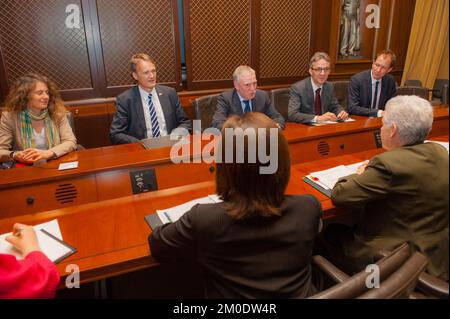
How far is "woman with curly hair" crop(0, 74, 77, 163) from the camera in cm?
227

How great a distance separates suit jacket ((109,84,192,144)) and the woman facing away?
71.7 inches

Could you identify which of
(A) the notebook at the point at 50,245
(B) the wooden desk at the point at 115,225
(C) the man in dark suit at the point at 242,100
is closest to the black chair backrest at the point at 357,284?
(B) the wooden desk at the point at 115,225

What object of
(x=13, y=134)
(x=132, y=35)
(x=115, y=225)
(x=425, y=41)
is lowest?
(x=115, y=225)

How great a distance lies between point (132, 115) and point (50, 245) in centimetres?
170

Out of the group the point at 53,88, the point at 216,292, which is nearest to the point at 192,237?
the point at 216,292

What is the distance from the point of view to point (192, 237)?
1007mm

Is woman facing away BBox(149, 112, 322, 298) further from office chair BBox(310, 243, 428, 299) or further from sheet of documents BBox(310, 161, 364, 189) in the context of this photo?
sheet of documents BBox(310, 161, 364, 189)

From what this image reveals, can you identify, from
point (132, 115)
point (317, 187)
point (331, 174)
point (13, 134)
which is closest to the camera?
point (317, 187)

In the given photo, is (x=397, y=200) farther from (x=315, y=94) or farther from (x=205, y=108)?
(x=315, y=94)

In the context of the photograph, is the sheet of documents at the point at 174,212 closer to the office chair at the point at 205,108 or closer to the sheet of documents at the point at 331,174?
the sheet of documents at the point at 331,174

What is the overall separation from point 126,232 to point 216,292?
479 millimetres

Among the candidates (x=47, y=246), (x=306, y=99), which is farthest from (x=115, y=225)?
(x=306, y=99)

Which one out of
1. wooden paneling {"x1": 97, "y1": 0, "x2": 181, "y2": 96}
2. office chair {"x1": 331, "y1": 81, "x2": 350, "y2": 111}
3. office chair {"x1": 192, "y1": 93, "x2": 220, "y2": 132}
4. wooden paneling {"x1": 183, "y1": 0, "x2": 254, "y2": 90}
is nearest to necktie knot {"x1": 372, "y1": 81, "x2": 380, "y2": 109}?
office chair {"x1": 331, "y1": 81, "x2": 350, "y2": 111}

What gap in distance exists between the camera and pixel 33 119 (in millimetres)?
2363
